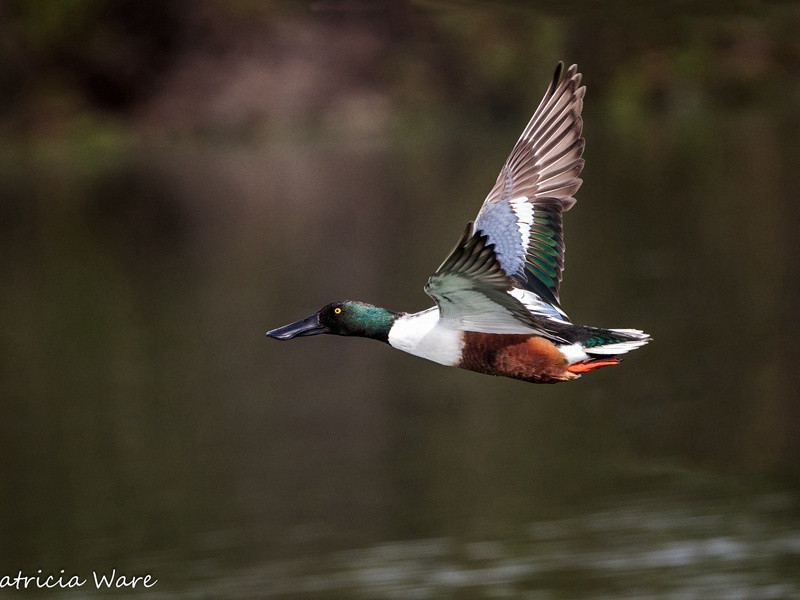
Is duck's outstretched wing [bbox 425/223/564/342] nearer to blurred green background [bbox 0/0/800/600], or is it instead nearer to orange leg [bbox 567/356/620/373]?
orange leg [bbox 567/356/620/373]

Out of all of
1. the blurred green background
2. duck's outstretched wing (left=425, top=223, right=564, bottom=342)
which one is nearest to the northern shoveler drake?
duck's outstretched wing (left=425, top=223, right=564, bottom=342)

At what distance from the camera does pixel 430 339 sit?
4371 millimetres

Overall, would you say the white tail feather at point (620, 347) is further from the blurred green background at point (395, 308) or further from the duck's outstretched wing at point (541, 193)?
the blurred green background at point (395, 308)

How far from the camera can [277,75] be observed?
38000mm

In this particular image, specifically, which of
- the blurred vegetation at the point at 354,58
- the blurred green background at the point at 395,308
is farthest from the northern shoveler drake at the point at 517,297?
the blurred vegetation at the point at 354,58

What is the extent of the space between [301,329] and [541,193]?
1177 mm

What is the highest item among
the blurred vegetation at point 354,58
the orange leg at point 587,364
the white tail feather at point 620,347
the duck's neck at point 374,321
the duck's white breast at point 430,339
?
the blurred vegetation at point 354,58

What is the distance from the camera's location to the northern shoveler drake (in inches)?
165

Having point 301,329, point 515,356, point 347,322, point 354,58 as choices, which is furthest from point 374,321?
point 354,58

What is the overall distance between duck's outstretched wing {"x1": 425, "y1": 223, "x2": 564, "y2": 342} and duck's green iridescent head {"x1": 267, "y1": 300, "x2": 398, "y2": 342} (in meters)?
0.33

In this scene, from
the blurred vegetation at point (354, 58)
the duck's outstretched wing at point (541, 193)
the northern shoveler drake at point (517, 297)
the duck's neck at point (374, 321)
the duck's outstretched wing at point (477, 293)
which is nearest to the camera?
the duck's outstretched wing at point (477, 293)

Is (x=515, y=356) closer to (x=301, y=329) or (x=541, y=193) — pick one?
(x=301, y=329)

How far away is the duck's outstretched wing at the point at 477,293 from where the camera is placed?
13.3 feet

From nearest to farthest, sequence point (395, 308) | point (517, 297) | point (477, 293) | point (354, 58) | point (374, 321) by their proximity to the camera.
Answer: point (477, 293), point (374, 321), point (517, 297), point (395, 308), point (354, 58)
